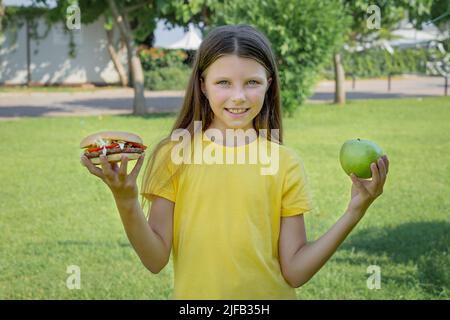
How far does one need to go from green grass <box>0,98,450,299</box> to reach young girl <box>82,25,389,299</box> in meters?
0.43

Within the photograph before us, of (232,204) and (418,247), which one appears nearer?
(232,204)

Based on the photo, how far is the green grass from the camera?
454cm

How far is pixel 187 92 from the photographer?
2.02m

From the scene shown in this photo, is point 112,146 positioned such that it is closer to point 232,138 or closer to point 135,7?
point 232,138

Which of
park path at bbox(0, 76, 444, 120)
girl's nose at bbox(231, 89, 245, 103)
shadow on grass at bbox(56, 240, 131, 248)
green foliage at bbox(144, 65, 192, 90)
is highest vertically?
green foliage at bbox(144, 65, 192, 90)

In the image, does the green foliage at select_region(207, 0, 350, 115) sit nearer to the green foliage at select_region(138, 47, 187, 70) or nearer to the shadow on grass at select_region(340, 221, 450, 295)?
the shadow on grass at select_region(340, 221, 450, 295)

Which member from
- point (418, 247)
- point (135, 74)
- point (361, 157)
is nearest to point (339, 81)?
point (135, 74)

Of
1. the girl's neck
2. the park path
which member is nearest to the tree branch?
the park path

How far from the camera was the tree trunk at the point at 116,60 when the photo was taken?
27.4 m

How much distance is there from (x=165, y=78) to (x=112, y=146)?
85.4 ft

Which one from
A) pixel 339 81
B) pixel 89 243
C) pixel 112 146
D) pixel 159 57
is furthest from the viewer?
pixel 159 57

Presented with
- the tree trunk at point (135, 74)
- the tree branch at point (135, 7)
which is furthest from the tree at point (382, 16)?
the tree trunk at point (135, 74)

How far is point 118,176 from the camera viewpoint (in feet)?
5.47
